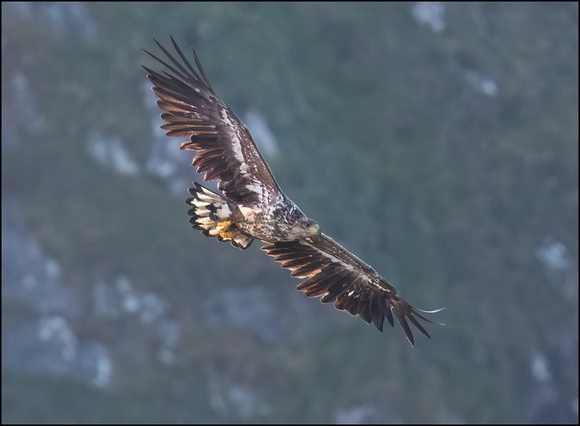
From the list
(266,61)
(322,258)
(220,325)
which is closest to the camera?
(322,258)

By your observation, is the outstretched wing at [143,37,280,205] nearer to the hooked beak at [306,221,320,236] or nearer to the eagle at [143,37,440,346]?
the eagle at [143,37,440,346]

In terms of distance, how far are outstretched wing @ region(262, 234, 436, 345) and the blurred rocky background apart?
48.2 meters

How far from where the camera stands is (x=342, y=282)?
61.6 feet

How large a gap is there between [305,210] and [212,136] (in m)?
50.5

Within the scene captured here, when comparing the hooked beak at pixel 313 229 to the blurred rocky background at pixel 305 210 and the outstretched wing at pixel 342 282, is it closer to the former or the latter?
the outstretched wing at pixel 342 282

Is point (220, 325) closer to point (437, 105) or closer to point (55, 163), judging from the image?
point (55, 163)

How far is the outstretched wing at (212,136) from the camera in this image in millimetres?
17125

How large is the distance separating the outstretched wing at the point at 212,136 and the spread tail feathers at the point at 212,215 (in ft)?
0.93

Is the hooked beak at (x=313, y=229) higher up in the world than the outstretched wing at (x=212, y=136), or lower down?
lower down

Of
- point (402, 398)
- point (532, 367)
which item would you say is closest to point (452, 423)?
point (402, 398)

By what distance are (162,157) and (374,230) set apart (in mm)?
17718

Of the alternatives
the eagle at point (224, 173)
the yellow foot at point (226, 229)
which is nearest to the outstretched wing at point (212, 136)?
the eagle at point (224, 173)

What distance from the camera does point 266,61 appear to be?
77.4m

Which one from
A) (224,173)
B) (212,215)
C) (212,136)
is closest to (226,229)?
(212,215)
